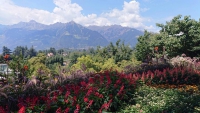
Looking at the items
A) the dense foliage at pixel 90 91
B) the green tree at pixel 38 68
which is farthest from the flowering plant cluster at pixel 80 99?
the green tree at pixel 38 68

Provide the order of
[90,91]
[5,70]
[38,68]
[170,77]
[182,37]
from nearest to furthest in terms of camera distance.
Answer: [90,91] < [5,70] < [38,68] < [170,77] < [182,37]

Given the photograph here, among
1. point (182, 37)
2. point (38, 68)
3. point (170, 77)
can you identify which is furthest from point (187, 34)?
point (38, 68)

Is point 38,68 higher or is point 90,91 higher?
point 38,68

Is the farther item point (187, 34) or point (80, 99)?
point (187, 34)

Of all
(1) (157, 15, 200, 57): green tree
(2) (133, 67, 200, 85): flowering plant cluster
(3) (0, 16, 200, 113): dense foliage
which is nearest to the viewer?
(3) (0, 16, 200, 113): dense foliage

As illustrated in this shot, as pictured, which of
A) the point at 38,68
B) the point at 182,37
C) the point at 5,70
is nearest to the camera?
the point at 5,70

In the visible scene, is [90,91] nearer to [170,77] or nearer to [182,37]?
[170,77]

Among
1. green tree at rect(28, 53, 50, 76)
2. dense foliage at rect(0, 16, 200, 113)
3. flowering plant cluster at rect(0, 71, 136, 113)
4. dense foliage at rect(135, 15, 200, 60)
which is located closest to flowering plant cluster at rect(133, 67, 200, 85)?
dense foliage at rect(0, 16, 200, 113)

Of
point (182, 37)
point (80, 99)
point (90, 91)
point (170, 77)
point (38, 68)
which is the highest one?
point (182, 37)

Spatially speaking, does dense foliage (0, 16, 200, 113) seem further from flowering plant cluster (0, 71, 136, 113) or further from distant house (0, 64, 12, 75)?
distant house (0, 64, 12, 75)

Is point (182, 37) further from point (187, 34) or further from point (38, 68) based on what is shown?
point (38, 68)

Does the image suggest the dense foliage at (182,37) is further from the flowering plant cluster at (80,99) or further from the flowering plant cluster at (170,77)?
the flowering plant cluster at (80,99)

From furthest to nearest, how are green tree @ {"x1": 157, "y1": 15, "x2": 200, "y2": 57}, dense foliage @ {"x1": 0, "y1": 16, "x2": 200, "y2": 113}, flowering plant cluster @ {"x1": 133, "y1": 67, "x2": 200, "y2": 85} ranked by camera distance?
green tree @ {"x1": 157, "y1": 15, "x2": 200, "y2": 57}, flowering plant cluster @ {"x1": 133, "y1": 67, "x2": 200, "y2": 85}, dense foliage @ {"x1": 0, "y1": 16, "x2": 200, "y2": 113}

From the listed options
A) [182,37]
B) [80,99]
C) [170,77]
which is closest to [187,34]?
[182,37]
